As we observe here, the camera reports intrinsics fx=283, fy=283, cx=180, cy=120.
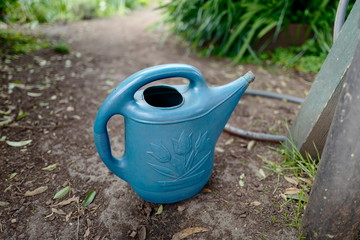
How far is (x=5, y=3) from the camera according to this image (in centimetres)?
319

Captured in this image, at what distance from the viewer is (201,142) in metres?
1.30

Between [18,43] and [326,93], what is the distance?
131 inches

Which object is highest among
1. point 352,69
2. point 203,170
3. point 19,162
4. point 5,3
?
point 352,69

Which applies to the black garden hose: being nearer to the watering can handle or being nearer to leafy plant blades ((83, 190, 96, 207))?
the watering can handle

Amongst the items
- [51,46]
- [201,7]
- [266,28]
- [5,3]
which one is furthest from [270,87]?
[5,3]

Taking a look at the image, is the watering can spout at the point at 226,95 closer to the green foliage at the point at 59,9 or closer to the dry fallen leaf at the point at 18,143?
the dry fallen leaf at the point at 18,143

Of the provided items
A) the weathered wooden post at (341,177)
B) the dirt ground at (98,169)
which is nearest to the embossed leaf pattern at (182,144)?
the dirt ground at (98,169)

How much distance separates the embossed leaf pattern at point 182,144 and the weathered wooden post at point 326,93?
28.1 inches

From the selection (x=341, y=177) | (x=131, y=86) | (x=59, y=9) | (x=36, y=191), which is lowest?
(x=36, y=191)

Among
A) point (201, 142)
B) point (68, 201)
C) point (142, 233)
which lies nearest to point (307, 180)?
point (201, 142)

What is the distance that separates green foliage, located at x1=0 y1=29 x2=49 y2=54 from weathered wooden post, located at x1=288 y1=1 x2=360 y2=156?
298 centimetres

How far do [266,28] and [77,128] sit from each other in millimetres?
2204

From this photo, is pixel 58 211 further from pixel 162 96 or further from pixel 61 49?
pixel 61 49

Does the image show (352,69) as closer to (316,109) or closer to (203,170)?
(316,109)
